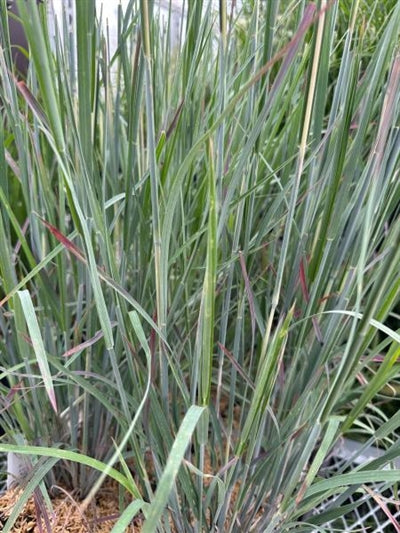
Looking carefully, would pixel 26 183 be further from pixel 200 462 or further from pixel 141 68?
pixel 200 462

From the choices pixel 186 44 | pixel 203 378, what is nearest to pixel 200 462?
pixel 203 378

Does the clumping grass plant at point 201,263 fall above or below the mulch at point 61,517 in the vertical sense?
above

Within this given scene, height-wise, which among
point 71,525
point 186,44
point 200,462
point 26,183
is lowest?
point 71,525

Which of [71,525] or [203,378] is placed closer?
[203,378]

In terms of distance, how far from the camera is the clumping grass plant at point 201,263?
27cm

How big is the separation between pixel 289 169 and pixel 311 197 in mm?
84

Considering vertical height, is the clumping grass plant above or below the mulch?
above

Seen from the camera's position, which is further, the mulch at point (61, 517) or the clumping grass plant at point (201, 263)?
the mulch at point (61, 517)

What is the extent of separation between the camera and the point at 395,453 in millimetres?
322

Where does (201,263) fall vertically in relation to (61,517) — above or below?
above

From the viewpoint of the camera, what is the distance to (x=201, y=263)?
494 mm

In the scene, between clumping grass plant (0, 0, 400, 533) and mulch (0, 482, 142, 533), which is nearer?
clumping grass plant (0, 0, 400, 533)

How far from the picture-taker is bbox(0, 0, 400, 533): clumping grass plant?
0.27 metres

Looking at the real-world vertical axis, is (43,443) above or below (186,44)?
below
